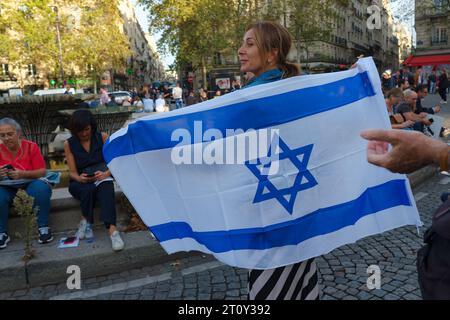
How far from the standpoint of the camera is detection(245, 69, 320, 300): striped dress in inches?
86.1

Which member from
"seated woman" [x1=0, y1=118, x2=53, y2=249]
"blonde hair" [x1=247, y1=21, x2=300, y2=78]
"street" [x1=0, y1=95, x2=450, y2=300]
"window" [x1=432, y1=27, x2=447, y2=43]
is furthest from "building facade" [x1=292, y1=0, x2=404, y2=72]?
"blonde hair" [x1=247, y1=21, x2=300, y2=78]

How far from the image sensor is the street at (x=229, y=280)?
3361 millimetres

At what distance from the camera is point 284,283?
7.25 feet

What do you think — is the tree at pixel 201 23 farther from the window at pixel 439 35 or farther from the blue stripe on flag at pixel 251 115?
the blue stripe on flag at pixel 251 115

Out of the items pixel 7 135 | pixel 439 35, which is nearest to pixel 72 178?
pixel 7 135

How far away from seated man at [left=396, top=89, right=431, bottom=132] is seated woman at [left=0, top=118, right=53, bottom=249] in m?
6.02

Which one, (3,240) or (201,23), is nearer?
(3,240)

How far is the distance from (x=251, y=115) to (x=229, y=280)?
1.91m

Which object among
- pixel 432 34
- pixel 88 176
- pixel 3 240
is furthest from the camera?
pixel 432 34

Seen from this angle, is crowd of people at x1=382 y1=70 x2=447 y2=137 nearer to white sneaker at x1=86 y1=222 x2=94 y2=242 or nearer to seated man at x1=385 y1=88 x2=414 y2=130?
seated man at x1=385 y1=88 x2=414 y2=130

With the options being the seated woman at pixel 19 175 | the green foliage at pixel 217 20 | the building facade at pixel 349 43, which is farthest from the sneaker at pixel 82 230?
the building facade at pixel 349 43

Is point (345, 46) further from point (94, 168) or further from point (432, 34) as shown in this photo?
point (94, 168)

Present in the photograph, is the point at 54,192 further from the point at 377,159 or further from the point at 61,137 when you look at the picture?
the point at 61,137
